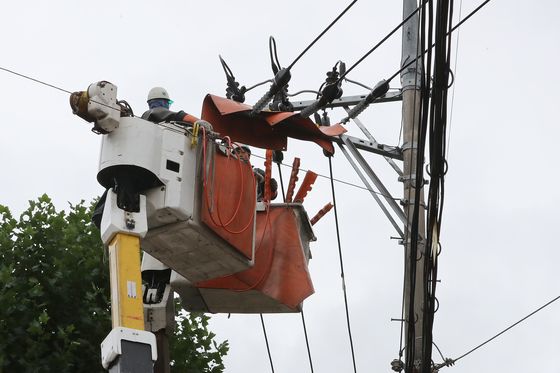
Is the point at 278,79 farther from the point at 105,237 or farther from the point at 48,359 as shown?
the point at 48,359

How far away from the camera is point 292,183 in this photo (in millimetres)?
12133

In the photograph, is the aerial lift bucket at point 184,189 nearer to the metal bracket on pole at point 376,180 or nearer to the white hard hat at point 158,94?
the white hard hat at point 158,94

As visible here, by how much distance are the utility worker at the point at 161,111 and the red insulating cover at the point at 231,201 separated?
428 mm

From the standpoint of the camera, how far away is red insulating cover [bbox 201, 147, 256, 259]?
10000 mm

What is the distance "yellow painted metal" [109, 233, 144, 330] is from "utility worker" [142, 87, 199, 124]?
138 centimetres

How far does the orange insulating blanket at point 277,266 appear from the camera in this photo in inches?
451

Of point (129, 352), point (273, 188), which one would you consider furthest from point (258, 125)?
point (129, 352)

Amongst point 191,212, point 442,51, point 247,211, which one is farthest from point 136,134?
point 442,51

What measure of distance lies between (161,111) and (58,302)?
17.2ft

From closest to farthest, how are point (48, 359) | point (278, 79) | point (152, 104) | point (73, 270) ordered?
1. point (278, 79)
2. point (152, 104)
3. point (48, 359)
4. point (73, 270)

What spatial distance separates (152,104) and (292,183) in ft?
6.17

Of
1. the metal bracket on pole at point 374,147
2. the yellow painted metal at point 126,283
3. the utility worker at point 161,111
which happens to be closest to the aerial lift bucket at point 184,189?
the utility worker at point 161,111

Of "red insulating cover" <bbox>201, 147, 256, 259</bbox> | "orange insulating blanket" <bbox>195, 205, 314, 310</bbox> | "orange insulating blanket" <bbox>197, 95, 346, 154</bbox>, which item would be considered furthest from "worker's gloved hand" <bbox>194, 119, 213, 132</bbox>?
"orange insulating blanket" <bbox>195, 205, 314, 310</bbox>

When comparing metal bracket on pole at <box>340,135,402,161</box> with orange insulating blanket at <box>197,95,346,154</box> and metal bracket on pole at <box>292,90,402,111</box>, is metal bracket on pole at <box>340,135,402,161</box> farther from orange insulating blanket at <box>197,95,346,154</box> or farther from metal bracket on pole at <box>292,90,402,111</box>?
orange insulating blanket at <box>197,95,346,154</box>
